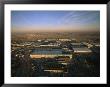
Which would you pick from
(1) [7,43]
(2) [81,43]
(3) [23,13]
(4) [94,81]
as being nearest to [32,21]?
(3) [23,13]

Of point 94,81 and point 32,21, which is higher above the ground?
point 32,21

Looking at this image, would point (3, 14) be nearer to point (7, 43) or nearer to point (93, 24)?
point (7, 43)

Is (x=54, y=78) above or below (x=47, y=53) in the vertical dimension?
below

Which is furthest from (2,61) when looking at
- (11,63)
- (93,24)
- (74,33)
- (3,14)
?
(93,24)

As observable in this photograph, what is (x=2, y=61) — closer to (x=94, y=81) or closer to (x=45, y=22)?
(x=45, y=22)

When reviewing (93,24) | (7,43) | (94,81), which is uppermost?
(93,24)

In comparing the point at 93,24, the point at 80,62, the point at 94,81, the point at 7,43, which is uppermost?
the point at 93,24

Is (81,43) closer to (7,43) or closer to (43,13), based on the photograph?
(43,13)

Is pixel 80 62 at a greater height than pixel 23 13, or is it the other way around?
pixel 23 13
